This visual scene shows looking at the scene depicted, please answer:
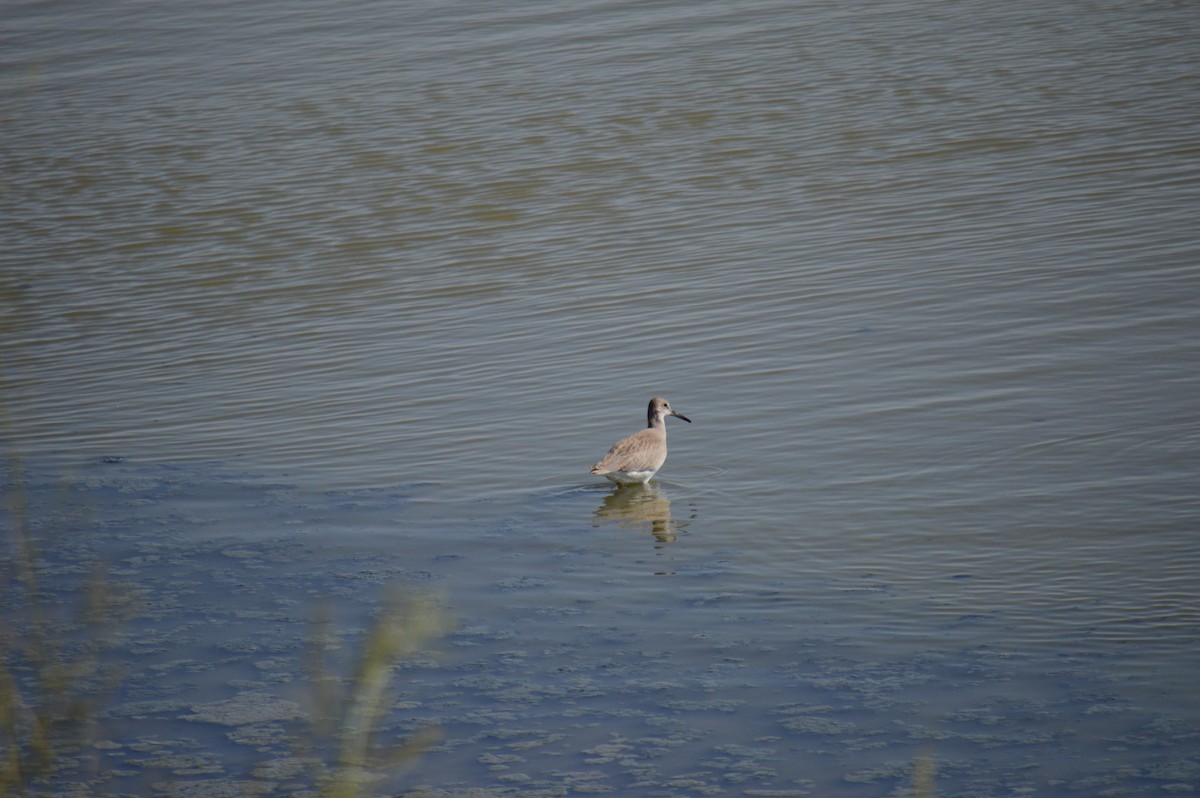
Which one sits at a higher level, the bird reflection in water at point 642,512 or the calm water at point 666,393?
the calm water at point 666,393

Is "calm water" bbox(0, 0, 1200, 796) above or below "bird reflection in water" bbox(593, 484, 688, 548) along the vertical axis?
above

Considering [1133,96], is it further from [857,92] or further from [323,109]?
[323,109]

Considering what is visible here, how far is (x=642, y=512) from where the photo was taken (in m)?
7.97

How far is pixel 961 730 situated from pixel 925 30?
1615 centimetres

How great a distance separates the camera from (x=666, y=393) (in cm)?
968

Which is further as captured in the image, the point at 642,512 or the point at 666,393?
the point at 666,393

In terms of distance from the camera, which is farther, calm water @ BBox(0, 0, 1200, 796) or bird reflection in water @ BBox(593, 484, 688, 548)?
bird reflection in water @ BBox(593, 484, 688, 548)

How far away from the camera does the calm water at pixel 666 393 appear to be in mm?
5613

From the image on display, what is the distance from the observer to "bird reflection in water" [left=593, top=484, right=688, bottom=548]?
7641 mm

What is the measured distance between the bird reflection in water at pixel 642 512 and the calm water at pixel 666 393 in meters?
0.04

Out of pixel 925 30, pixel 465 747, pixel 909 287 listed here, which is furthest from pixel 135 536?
pixel 925 30

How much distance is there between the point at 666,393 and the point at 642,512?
186 centimetres

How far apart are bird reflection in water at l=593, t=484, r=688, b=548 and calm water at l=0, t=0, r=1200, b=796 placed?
0.12 ft

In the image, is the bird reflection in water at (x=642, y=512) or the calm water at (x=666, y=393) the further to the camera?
the bird reflection in water at (x=642, y=512)
